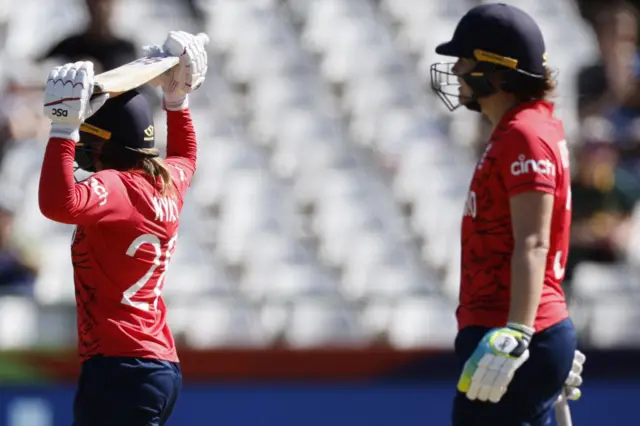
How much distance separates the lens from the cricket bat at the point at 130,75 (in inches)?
153

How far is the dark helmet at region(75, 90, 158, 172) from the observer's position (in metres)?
4.05

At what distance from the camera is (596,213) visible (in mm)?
7969

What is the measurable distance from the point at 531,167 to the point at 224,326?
3811 mm

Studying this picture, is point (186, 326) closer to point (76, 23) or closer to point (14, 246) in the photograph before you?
point (14, 246)

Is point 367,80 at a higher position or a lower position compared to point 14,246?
higher

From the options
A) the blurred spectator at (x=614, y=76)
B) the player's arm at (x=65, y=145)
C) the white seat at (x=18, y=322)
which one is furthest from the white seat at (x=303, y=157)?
the player's arm at (x=65, y=145)

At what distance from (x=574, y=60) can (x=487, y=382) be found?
7.53 metres

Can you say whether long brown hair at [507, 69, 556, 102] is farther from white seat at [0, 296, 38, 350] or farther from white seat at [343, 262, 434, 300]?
white seat at [343, 262, 434, 300]

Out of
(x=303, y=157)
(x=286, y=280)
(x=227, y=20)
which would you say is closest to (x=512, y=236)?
(x=286, y=280)

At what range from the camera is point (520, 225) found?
3.76 metres

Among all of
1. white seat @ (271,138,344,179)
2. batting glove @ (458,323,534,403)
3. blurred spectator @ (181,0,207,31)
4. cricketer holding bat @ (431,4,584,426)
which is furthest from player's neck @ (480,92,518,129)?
blurred spectator @ (181,0,207,31)

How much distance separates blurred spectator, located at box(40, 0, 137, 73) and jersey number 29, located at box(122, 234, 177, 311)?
5.00 metres

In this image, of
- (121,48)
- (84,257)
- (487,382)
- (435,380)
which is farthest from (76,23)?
(487,382)

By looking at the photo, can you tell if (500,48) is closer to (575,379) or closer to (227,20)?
(575,379)
